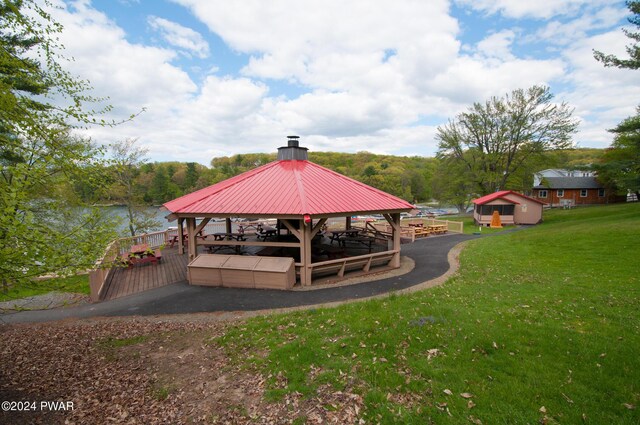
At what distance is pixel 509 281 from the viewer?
9.40 m

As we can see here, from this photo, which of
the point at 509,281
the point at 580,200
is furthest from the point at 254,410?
Result: the point at 580,200

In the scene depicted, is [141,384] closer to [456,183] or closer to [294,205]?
[294,205]

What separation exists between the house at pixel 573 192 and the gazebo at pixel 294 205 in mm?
38087

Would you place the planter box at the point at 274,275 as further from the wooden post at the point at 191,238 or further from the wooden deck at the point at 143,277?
the wooden deck at the point at 143,277

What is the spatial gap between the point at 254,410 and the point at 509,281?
864 centimetres

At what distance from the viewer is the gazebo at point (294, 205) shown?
1038cm

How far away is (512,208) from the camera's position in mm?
28672

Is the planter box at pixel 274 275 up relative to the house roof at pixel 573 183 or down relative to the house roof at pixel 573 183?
down

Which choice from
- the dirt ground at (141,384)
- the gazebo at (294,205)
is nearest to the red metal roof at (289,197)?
Answer: the gazebo at (294,205)

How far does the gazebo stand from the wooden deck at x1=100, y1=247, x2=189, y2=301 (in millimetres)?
1157

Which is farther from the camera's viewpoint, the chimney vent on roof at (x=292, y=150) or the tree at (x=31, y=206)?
the chimney vent on roof at (x=292, y=150)

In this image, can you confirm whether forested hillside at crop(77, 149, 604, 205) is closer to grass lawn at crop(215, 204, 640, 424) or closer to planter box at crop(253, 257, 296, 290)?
planter box at crop(253, 257, 296, 290)

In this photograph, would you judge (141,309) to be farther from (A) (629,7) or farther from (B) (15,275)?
(A) (629,7)

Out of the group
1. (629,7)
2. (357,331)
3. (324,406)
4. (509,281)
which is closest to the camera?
(324,406)
